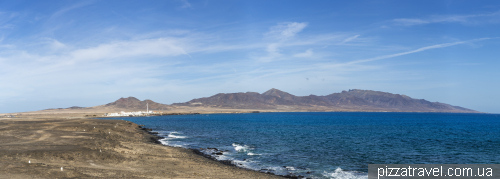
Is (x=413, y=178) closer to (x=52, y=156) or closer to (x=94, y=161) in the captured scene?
(x=94, y=161)

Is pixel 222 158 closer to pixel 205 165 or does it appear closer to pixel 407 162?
pixel 205 165

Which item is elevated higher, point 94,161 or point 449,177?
point 94,161

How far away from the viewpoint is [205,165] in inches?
840

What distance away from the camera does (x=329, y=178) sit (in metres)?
19.8

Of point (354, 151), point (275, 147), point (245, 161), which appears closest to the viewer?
point (245, 161)

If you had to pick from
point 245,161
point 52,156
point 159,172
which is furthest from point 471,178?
point 52,156

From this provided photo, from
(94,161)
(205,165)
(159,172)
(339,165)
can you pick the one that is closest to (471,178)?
(339,165)

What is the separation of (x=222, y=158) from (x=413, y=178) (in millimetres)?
15545

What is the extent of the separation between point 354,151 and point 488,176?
1208cm

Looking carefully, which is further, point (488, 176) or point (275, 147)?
point (275, 147)

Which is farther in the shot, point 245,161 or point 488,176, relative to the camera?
point 245,161

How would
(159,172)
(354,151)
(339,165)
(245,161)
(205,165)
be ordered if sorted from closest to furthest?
(159,172), (205,165), (339,165), (245,161), (354,151)

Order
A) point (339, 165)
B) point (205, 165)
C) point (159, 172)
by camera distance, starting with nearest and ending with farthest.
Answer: point (159, 172), point (205, 165), point (339, 165)

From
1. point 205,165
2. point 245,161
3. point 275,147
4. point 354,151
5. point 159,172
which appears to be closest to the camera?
point 159,172
